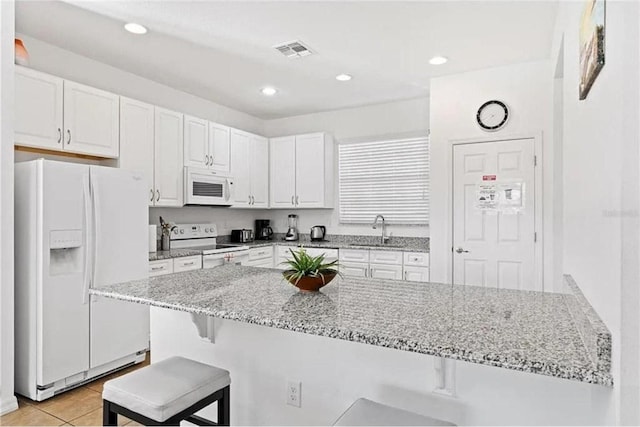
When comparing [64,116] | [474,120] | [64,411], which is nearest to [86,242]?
[64,116]

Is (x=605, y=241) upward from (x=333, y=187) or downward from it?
downward

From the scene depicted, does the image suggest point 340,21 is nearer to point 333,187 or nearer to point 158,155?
point 158,155

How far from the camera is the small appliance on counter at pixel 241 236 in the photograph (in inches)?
201

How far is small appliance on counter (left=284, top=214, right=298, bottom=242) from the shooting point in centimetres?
533

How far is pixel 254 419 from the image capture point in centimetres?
191

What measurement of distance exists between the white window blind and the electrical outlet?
3.29m

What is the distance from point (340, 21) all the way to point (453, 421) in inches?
99.1

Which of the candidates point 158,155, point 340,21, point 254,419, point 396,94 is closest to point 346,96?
point 396,94

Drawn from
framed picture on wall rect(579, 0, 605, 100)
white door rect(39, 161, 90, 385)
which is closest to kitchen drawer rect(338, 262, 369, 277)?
white door rect(39, 161, 90, 385)

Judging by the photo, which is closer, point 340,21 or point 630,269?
point 630,269

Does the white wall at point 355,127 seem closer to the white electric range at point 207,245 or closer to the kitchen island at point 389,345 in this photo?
the white electric range at point 207,245

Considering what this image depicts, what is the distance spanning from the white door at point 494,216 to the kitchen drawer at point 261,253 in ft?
7.44

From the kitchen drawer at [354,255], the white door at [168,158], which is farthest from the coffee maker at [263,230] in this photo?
the white door at [168,158]

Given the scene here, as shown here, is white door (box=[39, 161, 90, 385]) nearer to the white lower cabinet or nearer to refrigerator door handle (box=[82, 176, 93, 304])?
refrigerator door handle (box=[82, 176, 93, 304])
